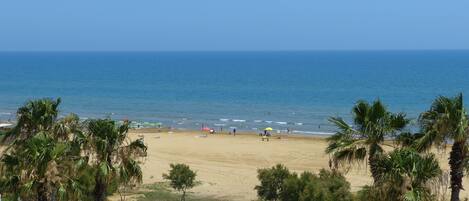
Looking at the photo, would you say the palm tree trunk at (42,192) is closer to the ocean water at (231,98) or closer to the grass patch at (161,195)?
the grass patch at (161,195)

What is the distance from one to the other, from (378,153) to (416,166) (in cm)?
193

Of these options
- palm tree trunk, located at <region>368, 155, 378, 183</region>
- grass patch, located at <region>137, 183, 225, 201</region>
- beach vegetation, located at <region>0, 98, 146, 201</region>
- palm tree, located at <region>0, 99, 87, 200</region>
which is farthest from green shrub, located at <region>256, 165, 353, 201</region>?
palm tree, located at <region>0, 99, 87, 200</region>

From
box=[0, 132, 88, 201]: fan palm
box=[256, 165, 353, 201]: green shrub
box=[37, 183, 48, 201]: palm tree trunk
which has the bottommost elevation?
box=[256, 165, 353, 201]: green shrub

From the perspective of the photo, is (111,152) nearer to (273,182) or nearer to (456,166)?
(456,166)

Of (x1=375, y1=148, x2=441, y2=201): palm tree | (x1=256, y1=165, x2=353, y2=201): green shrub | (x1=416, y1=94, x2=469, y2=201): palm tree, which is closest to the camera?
(x1=375, y1=148, x2=441, y2=201): palm tree

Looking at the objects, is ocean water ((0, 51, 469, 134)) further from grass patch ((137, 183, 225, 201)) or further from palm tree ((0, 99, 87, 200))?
palm tree ((0, 99, 87, 200))

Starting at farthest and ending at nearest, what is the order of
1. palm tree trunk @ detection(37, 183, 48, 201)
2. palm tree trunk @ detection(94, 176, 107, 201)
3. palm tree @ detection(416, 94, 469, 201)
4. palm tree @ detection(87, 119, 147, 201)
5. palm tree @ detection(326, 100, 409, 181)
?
palm tree trunk @ detection(94, 176, 107, 201) < palm tree @ detection(87, 119, 147, 201) < palm tree @ detection(326, 100, 409, 181) < palm tree trunk @ detection(37, 183, 48, 201) < palm tree @ detection(416, 94, 469, 201)

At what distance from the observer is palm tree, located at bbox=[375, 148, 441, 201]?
1401cm

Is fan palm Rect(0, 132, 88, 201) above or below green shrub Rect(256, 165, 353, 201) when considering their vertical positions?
above

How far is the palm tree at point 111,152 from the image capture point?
55.4 ft

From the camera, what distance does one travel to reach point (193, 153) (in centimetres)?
5244

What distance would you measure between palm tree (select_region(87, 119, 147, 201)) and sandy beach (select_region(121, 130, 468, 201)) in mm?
15268

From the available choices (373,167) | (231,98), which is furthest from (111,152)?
(231,98)

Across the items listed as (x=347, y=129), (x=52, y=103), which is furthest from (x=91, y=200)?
(x=347, y=129)
